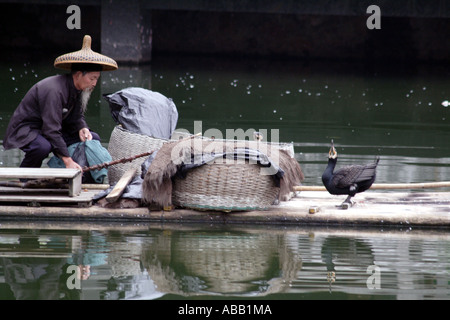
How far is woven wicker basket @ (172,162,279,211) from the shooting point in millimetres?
4918

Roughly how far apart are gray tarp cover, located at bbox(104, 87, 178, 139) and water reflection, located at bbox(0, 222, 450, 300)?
1.06 meters

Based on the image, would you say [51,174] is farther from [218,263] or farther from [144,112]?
[218,263]

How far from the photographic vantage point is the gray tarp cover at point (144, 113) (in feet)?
19.0

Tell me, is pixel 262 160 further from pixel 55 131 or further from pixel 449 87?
pixel 449 87

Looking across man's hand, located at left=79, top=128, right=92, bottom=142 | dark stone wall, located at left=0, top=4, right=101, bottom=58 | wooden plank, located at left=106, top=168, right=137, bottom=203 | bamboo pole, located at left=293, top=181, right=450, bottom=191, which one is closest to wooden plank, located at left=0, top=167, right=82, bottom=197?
wooden plank, located at left=106, top=168, right=137, bottom=203

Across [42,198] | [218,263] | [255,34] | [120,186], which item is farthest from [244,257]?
[255,34]

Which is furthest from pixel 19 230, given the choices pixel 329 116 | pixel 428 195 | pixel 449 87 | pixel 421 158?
pixel 449 87

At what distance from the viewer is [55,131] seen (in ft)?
17.1

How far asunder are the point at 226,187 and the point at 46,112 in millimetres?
1369

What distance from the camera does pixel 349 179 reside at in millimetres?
5035

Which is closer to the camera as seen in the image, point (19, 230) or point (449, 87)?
point (19, 230)

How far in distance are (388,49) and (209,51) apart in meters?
4.62
